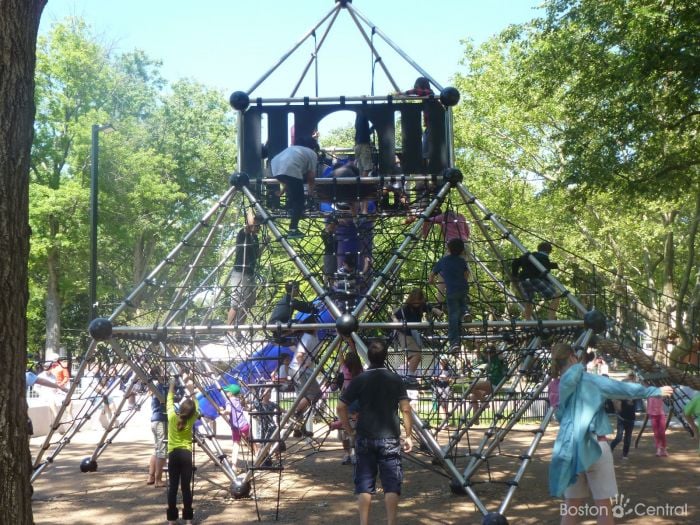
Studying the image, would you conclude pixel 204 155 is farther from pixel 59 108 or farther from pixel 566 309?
pixel 566 309

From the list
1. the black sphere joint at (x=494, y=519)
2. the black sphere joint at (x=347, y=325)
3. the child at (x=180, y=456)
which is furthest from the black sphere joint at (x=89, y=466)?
the black sphere joint at (x=494, y=519)

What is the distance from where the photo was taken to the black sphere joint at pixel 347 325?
8.18 metres

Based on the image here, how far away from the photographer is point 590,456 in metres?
6.01

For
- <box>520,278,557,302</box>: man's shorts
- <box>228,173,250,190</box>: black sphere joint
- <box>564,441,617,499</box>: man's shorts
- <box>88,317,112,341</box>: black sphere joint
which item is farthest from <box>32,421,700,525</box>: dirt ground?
<box>228,173,250,190</box>: black sphere joint

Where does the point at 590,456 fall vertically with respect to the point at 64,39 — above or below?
below

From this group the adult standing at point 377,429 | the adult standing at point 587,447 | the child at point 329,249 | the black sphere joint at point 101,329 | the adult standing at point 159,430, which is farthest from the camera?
the child at point 329,249

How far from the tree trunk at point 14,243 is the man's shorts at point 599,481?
374 centimetres

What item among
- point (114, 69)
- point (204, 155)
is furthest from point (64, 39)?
point (204, 155)

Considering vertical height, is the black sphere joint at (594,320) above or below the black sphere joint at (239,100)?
below

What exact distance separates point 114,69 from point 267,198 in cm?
3118

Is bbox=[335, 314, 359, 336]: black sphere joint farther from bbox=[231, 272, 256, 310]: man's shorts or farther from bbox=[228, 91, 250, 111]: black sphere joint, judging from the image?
bbox=[228, 91, 250, 111]: black sphere joint

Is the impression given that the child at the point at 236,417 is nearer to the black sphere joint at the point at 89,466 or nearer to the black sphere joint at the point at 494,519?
the black sphere joint at the point at 89,466

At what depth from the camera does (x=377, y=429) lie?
7242 millimetres

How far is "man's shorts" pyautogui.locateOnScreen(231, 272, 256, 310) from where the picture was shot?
9657 millimetres
